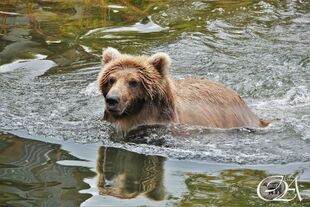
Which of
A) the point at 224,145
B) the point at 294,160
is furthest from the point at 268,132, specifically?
the point at 294,160

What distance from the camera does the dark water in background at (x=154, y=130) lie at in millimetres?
6344

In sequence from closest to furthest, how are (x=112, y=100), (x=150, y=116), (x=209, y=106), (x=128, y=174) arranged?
(x=128, y=174) → (x=112, y=100) → (x=150, y=116) → (x=209, y=106)

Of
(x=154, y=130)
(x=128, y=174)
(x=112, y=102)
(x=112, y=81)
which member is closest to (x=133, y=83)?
(x=112, y=81)

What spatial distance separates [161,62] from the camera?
8.27 m

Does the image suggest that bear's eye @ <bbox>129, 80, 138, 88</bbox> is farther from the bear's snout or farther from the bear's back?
the bear's back

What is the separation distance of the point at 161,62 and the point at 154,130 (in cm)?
81

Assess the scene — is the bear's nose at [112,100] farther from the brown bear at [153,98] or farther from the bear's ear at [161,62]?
the bear's ear at [161,62]

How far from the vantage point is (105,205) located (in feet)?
18.9

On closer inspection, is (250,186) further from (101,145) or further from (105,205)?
(101,145)

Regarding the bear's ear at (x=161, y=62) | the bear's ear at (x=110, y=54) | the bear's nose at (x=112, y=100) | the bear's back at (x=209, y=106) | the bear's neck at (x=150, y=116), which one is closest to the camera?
the bear's nose at (x=112, y=100)

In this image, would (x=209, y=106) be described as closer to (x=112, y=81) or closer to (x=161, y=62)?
(x=161, y=62)

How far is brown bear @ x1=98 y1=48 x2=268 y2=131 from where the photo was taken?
8.09 metres

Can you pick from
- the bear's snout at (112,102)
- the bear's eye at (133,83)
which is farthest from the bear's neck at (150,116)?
the bear's snout at (112,102)

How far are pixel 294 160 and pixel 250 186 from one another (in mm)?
1069
